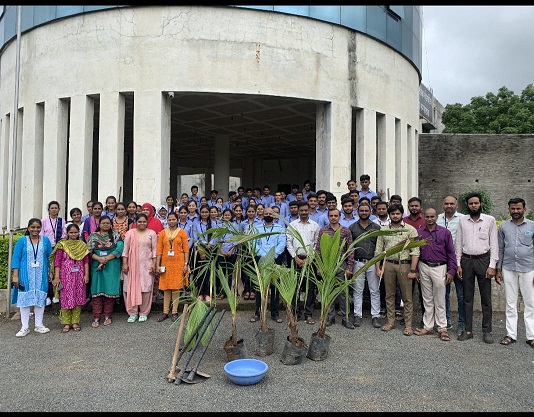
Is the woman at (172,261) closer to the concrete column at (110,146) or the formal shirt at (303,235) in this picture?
the formal shirt at (303,235)

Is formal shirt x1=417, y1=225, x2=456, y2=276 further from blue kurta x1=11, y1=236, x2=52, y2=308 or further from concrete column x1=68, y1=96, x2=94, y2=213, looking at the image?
concrete column x1=68, y1=96, x2=94, y2=213

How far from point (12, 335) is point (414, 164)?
37.4ft

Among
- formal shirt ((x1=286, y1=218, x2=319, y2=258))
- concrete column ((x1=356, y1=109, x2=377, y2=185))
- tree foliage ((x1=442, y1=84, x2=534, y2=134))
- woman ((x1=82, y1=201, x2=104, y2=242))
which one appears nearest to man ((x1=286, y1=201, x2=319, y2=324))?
formal shirt ((x1=286, y1=218, x2=319, y2=258))

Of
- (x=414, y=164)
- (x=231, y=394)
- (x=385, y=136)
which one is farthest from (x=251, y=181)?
(x=231, y=394)

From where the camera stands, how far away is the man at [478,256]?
498 cm

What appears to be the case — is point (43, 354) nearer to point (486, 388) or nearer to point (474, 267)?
point (486, 388)

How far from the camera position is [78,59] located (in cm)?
907

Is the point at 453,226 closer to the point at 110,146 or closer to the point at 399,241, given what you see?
the point at 399,241

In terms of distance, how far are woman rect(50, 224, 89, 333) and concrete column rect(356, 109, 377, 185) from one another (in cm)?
692

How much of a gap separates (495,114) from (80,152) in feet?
75.5

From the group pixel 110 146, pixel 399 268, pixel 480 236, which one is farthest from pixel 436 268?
pixel 110 146

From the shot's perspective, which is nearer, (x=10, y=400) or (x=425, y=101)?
(x=10, y=400)

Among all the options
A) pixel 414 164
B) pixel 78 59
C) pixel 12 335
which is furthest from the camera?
pixel 414 164

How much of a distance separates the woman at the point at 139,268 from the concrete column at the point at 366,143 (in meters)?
6.08
